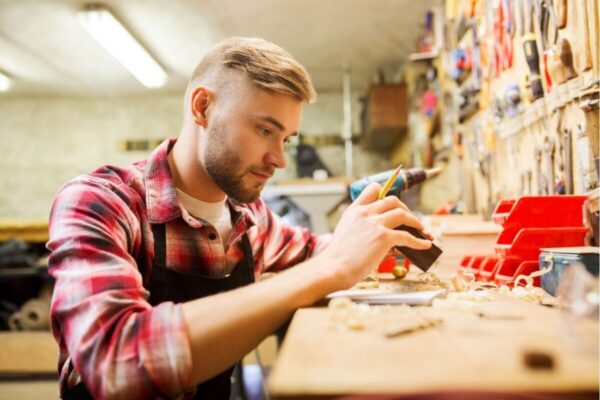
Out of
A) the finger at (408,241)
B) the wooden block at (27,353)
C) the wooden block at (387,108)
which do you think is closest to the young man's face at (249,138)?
the finger at (408,241)

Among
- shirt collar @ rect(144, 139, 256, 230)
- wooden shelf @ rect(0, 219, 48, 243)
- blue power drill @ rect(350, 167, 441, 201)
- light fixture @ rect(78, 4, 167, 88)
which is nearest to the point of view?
shirt collar @ rect(144, 139, 256, 230)

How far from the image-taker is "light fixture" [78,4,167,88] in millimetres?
4293

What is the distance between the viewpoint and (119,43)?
192 inches

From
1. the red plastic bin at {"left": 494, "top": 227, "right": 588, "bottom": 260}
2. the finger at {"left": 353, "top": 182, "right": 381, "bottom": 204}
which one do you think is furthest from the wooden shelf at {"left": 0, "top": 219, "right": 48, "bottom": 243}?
the red plastic bin at {"left": 494, "top": 227, "right": 588, "bottom": 260}

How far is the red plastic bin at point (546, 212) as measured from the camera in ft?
4.60

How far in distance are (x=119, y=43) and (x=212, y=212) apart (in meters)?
3.96

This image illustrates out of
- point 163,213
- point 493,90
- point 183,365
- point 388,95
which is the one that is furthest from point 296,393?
point 388,95

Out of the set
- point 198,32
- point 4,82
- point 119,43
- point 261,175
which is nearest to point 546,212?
point 261,175

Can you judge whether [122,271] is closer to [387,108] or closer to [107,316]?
[107,316]

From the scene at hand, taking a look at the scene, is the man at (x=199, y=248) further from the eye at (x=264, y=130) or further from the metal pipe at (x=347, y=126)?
the metal pipe at (x=347, y=126)

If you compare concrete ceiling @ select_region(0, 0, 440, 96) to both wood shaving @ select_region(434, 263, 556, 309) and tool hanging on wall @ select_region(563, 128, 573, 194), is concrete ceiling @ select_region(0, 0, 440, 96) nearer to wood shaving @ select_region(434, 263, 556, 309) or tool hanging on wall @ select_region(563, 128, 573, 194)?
tool hanging on wall @ select_region(563, 128, 573, 194)

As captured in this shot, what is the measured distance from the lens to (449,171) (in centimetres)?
377

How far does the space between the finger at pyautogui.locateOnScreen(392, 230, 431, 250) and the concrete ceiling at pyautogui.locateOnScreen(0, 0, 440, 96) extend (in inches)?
140

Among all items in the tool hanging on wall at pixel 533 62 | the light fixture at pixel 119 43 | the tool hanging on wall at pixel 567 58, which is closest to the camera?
the tool hanging on wall at pixel 567 58
